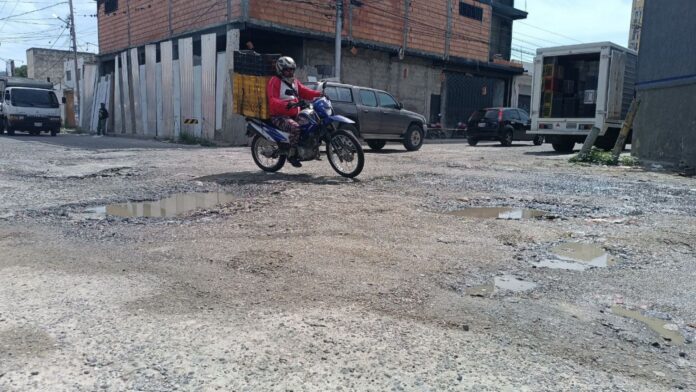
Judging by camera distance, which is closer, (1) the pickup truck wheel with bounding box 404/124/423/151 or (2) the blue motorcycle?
(2) the blue motorcycle

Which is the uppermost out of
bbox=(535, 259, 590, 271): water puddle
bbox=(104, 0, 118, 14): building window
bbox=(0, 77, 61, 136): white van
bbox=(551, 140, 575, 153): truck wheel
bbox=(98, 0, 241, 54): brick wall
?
bbox=(104, 0, 118, 14): building window

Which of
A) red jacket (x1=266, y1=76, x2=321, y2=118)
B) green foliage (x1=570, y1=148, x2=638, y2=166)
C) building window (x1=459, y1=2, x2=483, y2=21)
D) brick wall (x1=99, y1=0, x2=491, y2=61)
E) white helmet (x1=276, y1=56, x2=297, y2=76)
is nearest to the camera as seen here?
white helmet (x1=276, y1=56, x2=297, y2=76)

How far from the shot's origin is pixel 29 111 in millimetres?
22516

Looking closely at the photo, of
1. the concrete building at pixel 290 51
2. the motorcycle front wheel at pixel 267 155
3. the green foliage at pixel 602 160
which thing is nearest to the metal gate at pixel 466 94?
the concrete building at pixel 290 51

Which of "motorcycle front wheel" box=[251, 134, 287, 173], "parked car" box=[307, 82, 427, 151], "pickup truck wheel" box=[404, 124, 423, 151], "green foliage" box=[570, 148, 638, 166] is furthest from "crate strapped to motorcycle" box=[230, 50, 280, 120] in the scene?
"green foliage" box=[570, 148, 638, 166]

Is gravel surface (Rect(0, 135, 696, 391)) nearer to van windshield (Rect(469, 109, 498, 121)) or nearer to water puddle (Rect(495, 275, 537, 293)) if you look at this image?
water puddle (Rect(495, 275, 537, 293))

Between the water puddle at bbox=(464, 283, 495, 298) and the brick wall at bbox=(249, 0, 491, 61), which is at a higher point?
the brick wall at bbox=(249, 0, 491, 61)

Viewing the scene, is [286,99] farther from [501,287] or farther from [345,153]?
[501,287]

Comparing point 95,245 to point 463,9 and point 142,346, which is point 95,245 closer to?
point 142,346

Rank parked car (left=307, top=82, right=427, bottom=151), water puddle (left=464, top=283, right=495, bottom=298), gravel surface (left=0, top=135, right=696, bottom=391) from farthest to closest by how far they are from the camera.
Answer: parked car (left=307, top=82, right=427, bottom=151), water puddle (left=464, top=283, right=495, bottom=298), gravel surface (left=0, top=135, right=696, bottom=391)

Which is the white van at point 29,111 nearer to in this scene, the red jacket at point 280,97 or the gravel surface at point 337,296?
the gravel surface at point 337,296

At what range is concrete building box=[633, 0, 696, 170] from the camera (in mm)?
10922

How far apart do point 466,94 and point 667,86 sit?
18.4 m

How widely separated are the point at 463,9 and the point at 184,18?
14.9m
